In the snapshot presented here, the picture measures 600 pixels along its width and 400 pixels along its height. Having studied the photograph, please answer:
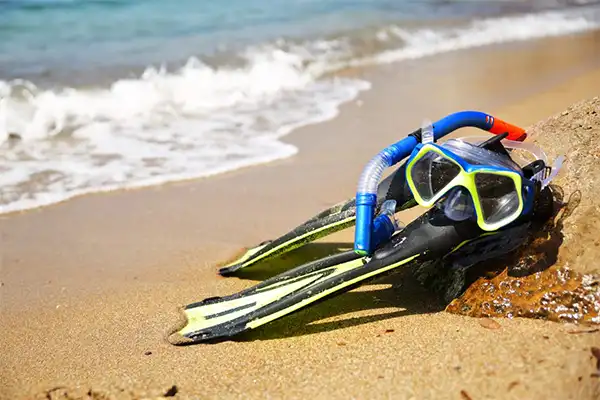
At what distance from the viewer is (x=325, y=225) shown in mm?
3613

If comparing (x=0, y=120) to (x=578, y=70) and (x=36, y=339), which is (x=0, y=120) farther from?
(x=578, y=70)

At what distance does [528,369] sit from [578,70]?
22.8 ft

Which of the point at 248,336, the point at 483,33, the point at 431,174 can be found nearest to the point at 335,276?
the point at 248,336

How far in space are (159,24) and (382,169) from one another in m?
9.59

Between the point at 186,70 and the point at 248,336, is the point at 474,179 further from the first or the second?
the point at 186,70

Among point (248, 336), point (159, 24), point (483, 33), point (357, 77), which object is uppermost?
point (159, 24)

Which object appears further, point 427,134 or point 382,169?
point 427,134

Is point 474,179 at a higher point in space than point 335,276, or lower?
higher

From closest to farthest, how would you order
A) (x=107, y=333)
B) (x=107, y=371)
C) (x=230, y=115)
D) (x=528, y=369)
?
1. (x=528, y=369)
2. (x=107, y=371)
3. (x=107, y=333)
4. (x=230, y=115)

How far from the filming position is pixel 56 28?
36.4 feet

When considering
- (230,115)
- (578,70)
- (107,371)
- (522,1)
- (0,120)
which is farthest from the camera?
(522,1)

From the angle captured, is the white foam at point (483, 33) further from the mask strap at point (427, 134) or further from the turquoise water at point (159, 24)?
the mask strap at point (427, 134)

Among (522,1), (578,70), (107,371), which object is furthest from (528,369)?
(522,1)

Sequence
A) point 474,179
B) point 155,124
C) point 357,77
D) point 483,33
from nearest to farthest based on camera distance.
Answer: point 474,179, point 155,124, point 357,77, point 483,33
